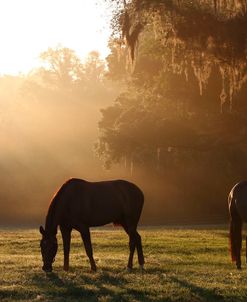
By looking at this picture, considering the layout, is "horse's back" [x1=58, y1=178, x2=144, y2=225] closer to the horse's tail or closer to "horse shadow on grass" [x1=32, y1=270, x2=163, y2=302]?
"horse shadow on grass" [x1=32, y1=270, x2=163, y2=302]

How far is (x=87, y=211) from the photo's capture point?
14359 millimetres

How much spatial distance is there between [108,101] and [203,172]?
80.7 ft

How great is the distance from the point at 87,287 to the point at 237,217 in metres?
4.96

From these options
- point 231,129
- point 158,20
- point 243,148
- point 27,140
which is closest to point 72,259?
point 158,20

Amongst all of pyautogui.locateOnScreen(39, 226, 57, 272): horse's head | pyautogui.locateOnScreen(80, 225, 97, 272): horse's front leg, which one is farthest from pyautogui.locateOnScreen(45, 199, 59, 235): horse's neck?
pyautogui.locateOnScreen(80, 225, 97, 272): horse's front leg

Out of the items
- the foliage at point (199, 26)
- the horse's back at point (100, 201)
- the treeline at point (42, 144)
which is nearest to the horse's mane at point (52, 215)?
the horse's back at point (100, 201)

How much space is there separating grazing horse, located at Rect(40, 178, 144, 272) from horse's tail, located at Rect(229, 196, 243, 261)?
2134 mm

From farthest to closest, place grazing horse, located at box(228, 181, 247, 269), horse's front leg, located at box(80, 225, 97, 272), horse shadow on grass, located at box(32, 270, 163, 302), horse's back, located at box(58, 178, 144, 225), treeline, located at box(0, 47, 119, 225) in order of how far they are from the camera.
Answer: treeline, located at box(0, 47, 119, 225), grazing horse, located at box(228, 181, 247, 269), horse's back, located at box(58, 178, 144, 225), horse's front leg, located at box(80, 225, 97, 272), horse shadow on grass, located at box(32, 270, 163, 302)

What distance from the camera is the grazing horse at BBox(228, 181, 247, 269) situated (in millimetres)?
14992

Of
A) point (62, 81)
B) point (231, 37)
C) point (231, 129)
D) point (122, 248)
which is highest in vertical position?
point (62, 81)

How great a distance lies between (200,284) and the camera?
39.1 ft

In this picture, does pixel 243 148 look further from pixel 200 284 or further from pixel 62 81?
pixel 62 81

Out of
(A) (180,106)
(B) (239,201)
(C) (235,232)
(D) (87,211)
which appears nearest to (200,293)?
(D) (87,211)

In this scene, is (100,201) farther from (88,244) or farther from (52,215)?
(52,215)
